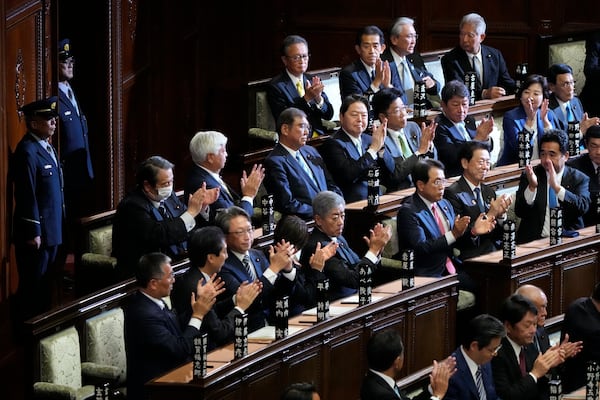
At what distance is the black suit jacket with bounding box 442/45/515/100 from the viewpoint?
31.9 feet

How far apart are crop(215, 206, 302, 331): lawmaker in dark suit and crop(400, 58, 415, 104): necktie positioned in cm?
298

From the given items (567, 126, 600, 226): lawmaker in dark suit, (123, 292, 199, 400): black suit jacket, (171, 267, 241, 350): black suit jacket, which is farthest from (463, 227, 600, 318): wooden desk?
(123, 292, 199, 400): black suit jacket

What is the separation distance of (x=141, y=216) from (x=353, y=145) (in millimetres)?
1706

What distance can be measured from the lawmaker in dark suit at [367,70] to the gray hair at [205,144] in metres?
1.87

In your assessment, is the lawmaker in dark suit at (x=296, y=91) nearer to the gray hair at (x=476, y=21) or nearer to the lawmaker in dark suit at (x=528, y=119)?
the lawmaker in dark suit at (x=528, y=119)

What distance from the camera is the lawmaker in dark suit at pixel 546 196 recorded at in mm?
7980

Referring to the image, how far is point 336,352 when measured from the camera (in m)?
6.48

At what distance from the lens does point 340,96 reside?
9555 millimetres

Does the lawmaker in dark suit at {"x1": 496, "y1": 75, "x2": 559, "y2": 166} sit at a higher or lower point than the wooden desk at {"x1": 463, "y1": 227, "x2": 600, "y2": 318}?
higher

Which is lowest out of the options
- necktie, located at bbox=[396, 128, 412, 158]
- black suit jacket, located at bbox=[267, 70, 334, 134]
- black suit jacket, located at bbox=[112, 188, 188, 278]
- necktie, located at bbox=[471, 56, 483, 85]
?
black suit jacket, located at bbox=[112, 188, 188, 278]

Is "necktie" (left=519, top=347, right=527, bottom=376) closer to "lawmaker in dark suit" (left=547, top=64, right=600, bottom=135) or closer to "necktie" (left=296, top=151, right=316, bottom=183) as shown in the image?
"necktie" (left=296, top=151, right=316, bottom=183)

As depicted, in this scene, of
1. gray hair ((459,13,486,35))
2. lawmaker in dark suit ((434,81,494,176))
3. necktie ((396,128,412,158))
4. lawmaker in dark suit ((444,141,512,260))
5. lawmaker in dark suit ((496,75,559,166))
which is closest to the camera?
lawmaker in dark suit ((444,141,512,260))

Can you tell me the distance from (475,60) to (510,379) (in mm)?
3666

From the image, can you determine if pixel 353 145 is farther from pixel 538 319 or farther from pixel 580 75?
pixel 580 75
